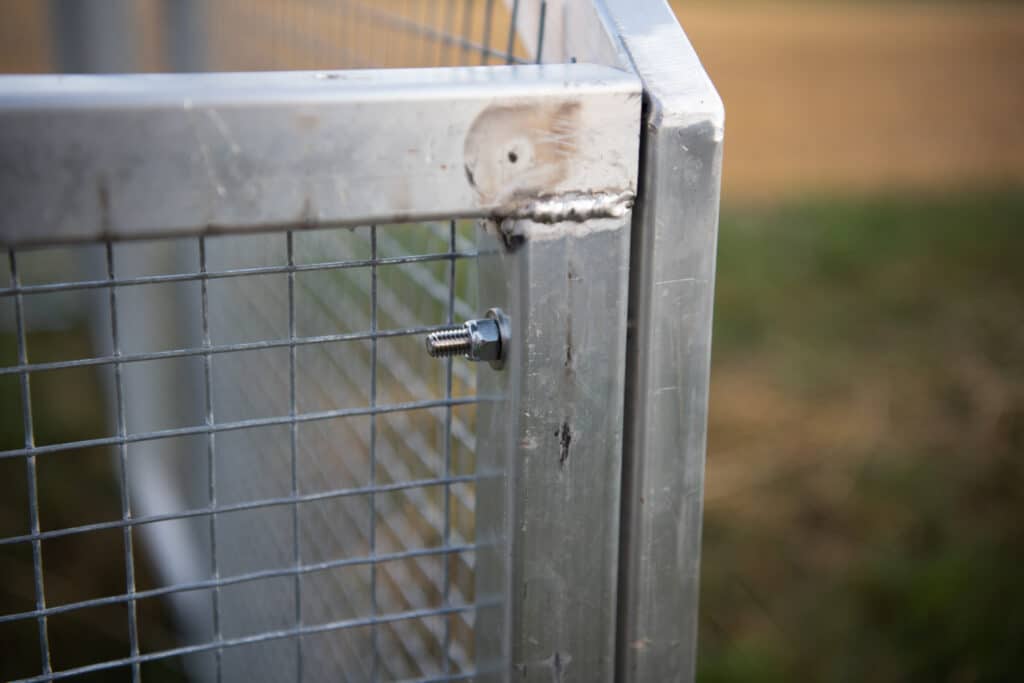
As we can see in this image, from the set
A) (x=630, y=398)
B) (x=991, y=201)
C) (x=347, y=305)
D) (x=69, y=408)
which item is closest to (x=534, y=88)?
(x=630, y=398)

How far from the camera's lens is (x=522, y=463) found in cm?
45

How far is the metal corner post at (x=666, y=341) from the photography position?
17.3 inches

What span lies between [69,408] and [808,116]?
142 inches

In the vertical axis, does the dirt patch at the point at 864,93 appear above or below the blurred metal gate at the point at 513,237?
below

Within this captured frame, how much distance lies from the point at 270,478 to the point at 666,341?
79 centimetres

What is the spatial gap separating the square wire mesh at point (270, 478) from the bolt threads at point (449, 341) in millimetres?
36

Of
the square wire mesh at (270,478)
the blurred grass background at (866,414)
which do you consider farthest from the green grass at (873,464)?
the square wire mesh at (270,478)

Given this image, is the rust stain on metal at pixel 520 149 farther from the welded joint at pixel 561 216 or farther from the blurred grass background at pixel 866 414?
the blurred grass background at pixel 866 414

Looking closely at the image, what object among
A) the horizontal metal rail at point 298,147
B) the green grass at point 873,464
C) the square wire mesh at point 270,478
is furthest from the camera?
the green grass at point 873,464

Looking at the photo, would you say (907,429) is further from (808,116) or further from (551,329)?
(808,116)

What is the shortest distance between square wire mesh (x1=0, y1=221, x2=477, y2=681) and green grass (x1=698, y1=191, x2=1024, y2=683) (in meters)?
0.53

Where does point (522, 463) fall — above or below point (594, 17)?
below

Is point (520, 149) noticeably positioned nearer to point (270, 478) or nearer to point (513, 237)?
point (513, 237)

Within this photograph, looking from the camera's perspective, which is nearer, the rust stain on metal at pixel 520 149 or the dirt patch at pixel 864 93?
the rust stain on metal at pixel 520 149
